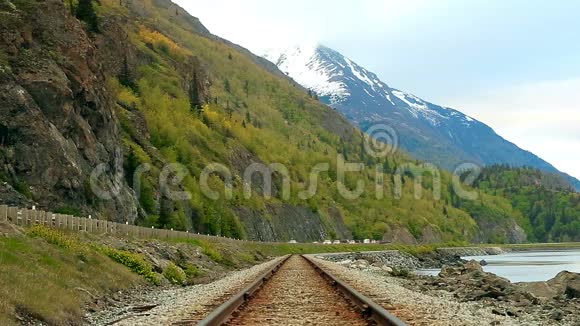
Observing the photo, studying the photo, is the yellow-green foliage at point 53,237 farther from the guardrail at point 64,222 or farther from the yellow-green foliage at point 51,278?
the guardrail at point 64,222

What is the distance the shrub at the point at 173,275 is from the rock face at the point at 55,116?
18162 millimetres

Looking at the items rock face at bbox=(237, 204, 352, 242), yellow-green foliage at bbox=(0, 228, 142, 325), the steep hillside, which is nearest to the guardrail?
yellow-green foliage at bbox=(0, 228, 142, 325)

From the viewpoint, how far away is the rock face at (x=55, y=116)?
2135 inches

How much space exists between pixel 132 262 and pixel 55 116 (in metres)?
35.4

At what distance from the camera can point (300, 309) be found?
16438mm

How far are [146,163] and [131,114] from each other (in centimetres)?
1464

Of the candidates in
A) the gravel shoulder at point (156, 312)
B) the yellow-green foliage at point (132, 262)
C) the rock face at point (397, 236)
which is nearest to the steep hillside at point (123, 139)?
the yellow-green foliage at point (132, 262)

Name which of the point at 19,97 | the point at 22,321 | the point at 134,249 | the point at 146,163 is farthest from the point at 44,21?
the point at 22,321

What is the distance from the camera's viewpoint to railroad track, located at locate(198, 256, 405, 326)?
545 inches

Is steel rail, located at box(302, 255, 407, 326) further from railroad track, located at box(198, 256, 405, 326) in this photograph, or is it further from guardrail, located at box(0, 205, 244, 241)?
guardrail, located at box(0, 205, 244, 241)

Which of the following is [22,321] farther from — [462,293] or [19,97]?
[19,97]

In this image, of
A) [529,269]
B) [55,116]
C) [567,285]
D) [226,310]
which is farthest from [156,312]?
[529,269]

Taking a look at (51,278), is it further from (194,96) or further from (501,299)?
(194,96)

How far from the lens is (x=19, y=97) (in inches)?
2201
